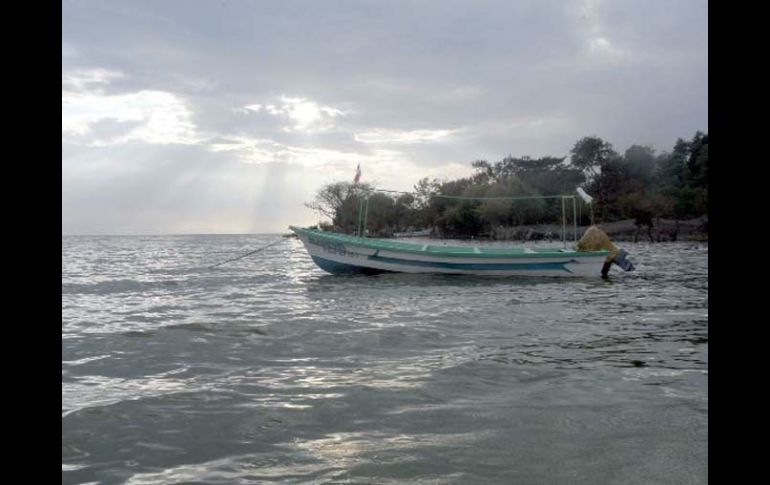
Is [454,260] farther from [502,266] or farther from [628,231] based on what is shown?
[628,231]

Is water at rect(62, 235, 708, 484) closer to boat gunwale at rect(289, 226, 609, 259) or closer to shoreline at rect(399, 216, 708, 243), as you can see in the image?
boat gunwale at rect(289, 226, 609, 259)

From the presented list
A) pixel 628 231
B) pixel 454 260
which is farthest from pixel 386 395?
pixel 628 231

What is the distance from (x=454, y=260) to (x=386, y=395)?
13.9 metres

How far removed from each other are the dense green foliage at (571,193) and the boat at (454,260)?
28.1 metres

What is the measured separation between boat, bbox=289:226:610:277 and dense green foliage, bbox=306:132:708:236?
92.1 feet

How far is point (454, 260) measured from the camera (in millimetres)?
19047

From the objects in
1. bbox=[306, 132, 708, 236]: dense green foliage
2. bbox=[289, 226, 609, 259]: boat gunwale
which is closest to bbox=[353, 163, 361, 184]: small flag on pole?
bbox=[289, 226, 609, 259]: boat gunwale

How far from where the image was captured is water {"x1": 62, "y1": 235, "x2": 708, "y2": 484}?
3770mm

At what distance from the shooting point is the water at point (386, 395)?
377cm

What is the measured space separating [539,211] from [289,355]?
52272mm

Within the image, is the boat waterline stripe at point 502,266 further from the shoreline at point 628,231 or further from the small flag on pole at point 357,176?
the shoreline at point 628,231

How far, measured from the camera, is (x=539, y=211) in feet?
187
